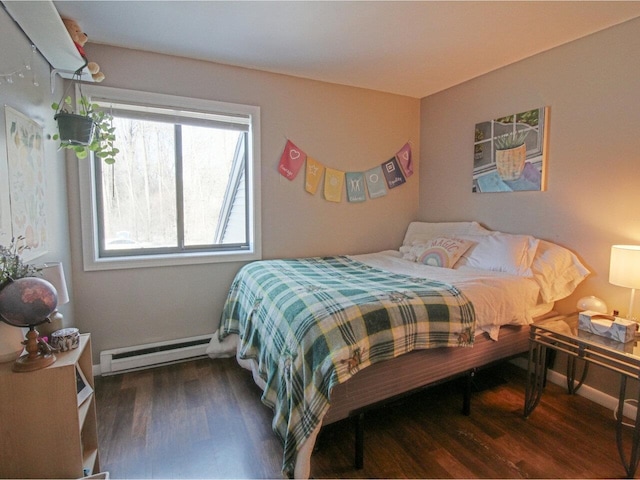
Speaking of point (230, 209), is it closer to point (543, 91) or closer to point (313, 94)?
point (313, 94)

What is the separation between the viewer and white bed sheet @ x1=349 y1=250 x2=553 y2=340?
2.01 metres

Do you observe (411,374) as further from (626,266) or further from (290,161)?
(290,161)

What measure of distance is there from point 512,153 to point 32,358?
323 cm

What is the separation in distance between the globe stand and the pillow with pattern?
8.06 ft

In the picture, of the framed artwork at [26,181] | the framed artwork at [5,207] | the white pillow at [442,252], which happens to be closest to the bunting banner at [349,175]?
the white pillow at [442,252]

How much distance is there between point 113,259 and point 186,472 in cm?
165

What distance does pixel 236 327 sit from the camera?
253 cm

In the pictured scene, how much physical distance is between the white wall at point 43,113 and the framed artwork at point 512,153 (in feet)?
10.3

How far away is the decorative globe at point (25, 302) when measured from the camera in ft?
3.48

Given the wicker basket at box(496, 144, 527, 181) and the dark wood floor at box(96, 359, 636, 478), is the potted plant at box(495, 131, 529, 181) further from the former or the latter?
the dark wood floor at box(96, 359, 636, 478)

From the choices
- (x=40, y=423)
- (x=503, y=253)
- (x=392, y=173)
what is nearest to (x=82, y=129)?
(x=40, y=423)

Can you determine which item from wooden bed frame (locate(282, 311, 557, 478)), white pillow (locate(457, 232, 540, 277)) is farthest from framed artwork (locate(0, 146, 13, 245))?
white pillow (locate(457, 232, 540, 277))

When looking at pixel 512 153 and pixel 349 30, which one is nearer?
pixel 349 30

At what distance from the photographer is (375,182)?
3.47m
